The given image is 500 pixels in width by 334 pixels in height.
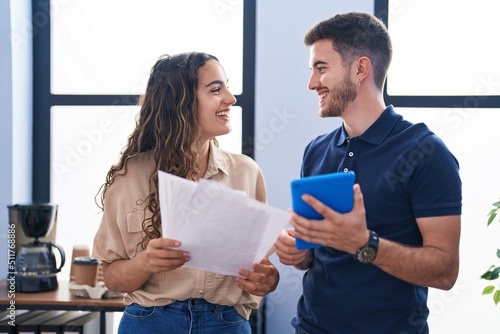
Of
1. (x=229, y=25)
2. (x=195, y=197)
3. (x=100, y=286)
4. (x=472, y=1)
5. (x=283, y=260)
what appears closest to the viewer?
(x=195, y=197)

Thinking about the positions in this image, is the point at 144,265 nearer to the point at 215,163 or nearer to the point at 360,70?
the point at 215,163

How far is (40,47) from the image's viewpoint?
2.64 m

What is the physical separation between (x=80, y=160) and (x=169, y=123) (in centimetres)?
143

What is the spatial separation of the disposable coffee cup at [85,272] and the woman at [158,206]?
0.84 metres

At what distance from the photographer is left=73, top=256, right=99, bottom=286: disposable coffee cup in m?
2.14

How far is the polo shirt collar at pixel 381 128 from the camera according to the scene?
1.31m

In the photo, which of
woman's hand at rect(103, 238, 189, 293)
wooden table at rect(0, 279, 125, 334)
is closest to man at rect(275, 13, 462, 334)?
woman's hand at rect(103, 238, 189, 293)

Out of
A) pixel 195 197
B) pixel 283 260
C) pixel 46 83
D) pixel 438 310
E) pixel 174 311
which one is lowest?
pixel 438 310

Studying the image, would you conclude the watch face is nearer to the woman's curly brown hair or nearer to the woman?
the woman

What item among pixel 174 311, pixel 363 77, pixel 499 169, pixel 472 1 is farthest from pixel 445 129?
pixel 174 311

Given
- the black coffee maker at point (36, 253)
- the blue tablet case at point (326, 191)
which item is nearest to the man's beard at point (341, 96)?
the blue tablet case at point (326, 191)

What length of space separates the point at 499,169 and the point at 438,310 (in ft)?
2.53

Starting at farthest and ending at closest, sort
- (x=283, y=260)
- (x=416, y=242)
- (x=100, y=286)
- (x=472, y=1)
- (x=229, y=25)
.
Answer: (x=229, y=25) → (x=472, y=1) → (x=100, y=286) → (x=283, y=260) → (x=416, y=242)

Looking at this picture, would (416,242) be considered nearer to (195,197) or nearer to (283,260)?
(283,260)
